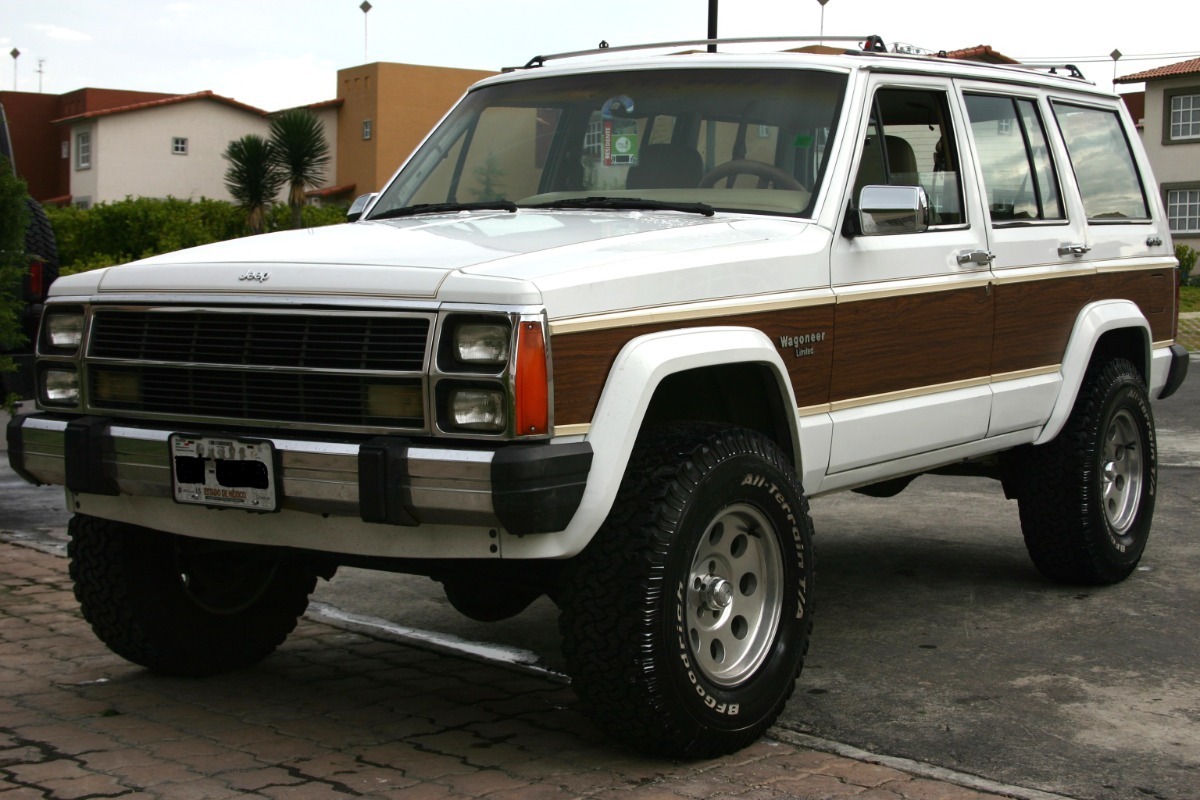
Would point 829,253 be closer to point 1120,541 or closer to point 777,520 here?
point 777,520

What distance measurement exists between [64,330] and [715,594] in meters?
2.13

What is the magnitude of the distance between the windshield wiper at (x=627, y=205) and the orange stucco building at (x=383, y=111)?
4585 cm

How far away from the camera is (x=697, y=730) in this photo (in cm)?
415

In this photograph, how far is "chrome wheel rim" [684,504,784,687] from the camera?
434 cm

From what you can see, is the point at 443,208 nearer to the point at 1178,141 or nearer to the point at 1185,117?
the point at 1178,141

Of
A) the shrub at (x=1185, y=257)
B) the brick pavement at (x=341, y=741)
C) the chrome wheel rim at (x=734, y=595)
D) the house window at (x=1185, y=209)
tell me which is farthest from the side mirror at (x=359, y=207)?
the house window at (x=1185, y=209)

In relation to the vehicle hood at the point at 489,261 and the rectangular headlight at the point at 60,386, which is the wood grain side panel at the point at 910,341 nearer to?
the vehicle hood at the point at 489,261

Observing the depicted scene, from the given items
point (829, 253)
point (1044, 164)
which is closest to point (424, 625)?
point (829, 253)

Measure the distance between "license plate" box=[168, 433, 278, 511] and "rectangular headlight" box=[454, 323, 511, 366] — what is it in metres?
0.62

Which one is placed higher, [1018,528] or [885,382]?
[885,382]

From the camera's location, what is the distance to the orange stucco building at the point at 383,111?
51062 mm

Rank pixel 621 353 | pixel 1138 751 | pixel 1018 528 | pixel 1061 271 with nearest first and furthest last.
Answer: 1. pixel 621 353
2. pixel 1138 751
3. pixel 1061 271
4. pixel 1018 528

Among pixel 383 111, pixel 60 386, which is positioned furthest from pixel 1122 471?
pixel 383 111

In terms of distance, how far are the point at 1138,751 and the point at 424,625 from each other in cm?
277
